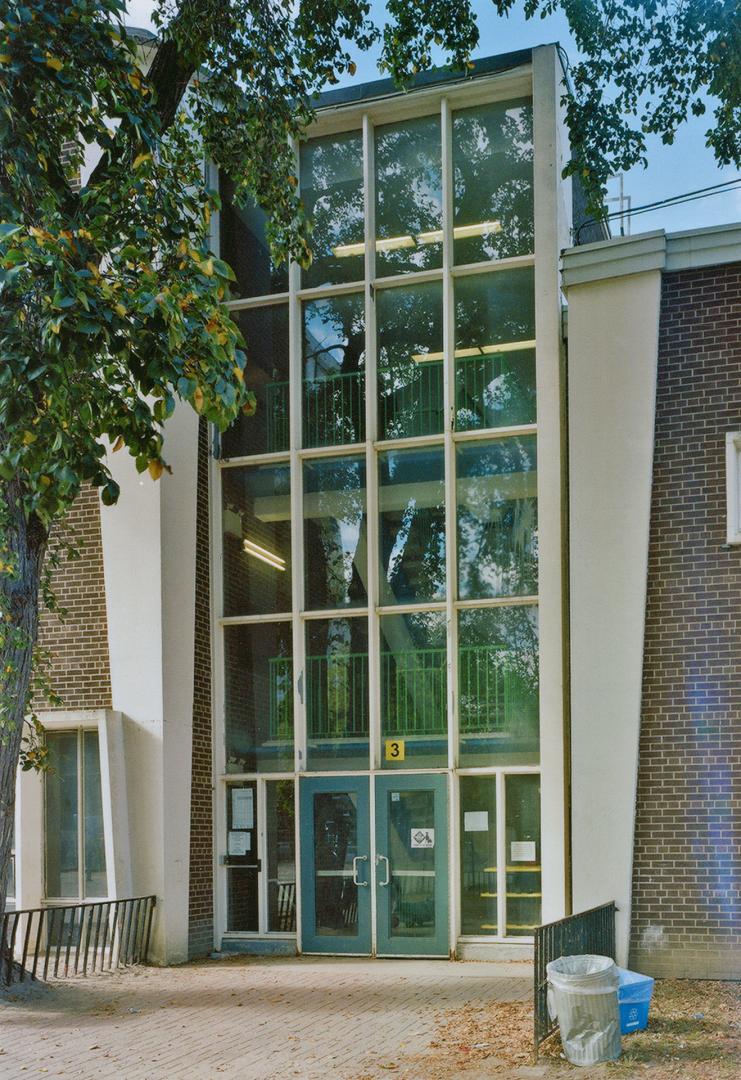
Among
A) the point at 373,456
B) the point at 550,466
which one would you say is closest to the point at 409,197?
the point at 373,456

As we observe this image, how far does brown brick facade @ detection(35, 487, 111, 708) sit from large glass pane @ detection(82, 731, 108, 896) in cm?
54

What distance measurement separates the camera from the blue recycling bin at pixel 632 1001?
8.90 m

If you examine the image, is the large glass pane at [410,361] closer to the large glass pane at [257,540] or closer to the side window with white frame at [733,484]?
the large glass pane at [257,540]

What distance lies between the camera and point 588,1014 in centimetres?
831

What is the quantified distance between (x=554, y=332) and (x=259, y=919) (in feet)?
25.4

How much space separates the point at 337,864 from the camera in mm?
14102

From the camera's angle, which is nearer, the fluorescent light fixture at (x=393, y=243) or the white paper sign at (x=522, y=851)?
the white paper sign at (x=522, y=851)

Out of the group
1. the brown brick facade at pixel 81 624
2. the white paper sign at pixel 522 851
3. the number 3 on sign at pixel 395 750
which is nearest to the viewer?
the white paper sign at pixel 522 851

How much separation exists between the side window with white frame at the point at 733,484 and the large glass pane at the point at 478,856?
391 cm

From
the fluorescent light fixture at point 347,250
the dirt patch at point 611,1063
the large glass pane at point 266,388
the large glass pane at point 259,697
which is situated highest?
the fluorescent light fixture at point 347,250

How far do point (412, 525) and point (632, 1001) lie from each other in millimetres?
6639

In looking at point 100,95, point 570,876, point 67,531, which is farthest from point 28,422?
point 570,876

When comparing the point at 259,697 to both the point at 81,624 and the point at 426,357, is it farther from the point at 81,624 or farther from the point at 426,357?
the point at 426,357

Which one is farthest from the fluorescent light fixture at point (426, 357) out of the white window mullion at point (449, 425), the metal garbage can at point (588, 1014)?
the metal garbage can at point (588, 1014)
